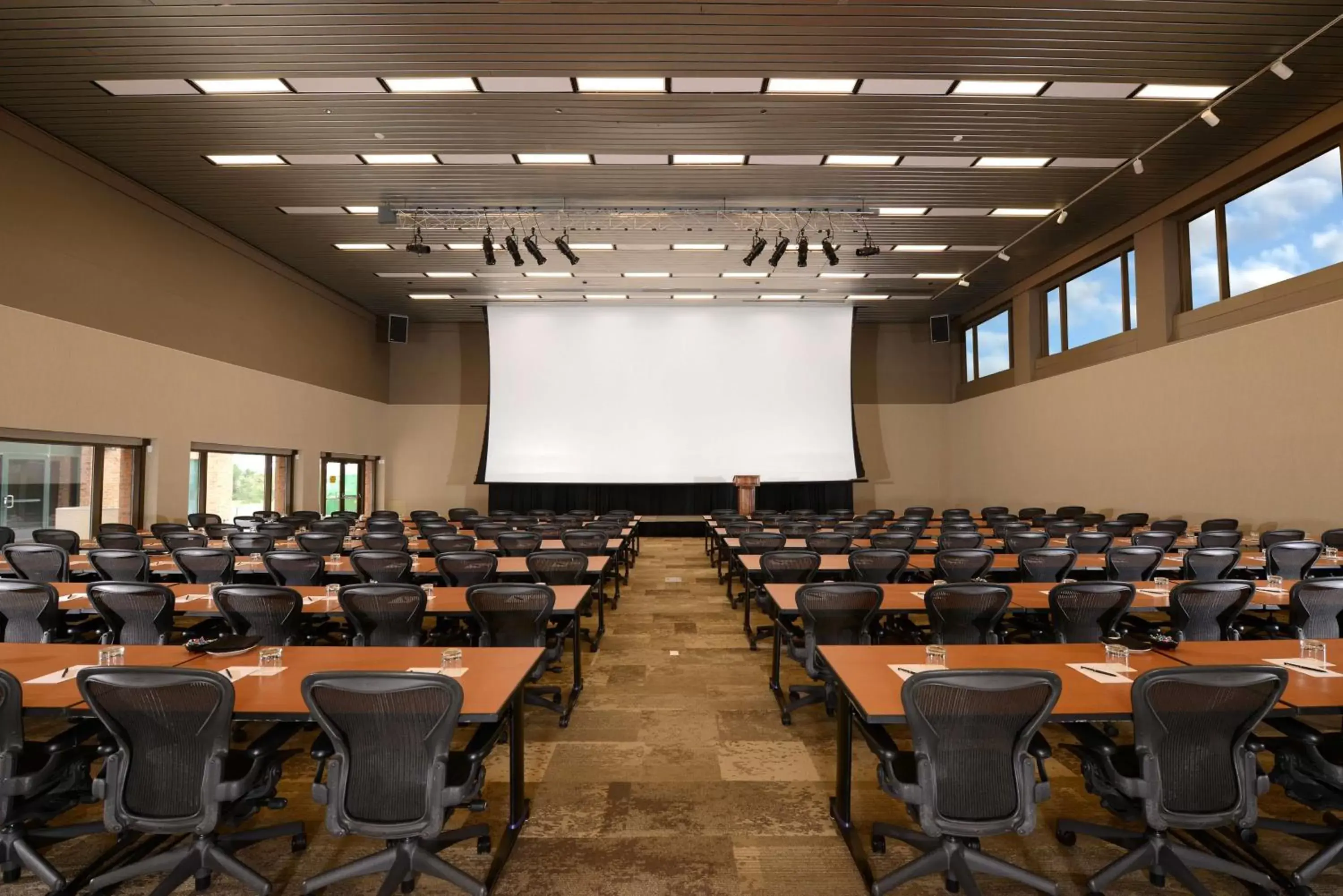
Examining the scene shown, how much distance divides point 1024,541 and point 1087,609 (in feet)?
10.2

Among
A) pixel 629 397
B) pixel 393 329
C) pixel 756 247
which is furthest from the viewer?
pixel 393 329

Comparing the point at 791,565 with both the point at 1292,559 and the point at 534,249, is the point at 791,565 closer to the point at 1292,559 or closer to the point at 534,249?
the point at 1292,559

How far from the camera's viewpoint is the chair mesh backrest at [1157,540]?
673 cm

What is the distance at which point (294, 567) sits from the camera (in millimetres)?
5379

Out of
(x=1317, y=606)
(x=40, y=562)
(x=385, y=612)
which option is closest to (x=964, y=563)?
(x=1317, y=606)

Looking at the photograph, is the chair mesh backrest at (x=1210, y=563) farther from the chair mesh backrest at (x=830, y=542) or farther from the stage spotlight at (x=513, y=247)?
the stage spotlight at (x=513, y=247)

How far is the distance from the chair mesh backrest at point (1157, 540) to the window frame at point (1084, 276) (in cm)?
551

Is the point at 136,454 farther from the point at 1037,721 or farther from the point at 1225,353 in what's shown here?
the point at 1225,353

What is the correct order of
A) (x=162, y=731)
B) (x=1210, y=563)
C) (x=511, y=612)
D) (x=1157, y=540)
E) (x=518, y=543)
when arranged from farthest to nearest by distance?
(x=518, y=543), (x=1157, y=540), (x=1210, y=563), (x=511, y=612), (x=162, y=731)

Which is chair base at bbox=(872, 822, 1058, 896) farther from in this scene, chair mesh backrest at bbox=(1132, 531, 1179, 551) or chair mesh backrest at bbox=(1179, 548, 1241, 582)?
chair mesh backrest at bbox=(1132, 531, 1179, 551)

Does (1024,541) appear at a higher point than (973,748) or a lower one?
higher

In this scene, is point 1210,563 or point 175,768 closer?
point 175,768

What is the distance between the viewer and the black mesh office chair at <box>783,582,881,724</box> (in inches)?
157

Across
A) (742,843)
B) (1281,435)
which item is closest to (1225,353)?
(1281,435)
